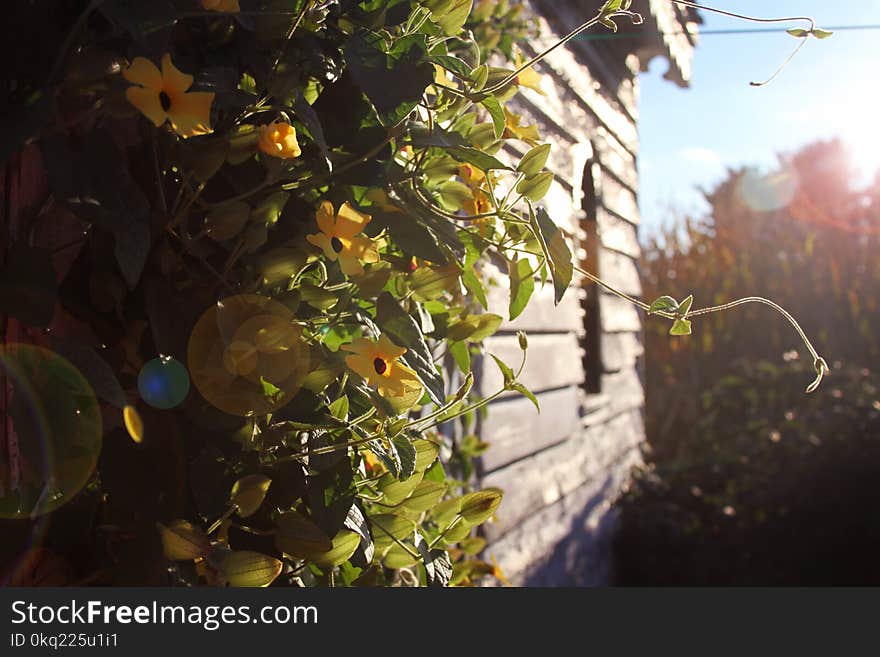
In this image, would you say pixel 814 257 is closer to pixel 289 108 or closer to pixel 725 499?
pixel 725 499

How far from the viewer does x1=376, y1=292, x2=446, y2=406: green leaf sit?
0.84m

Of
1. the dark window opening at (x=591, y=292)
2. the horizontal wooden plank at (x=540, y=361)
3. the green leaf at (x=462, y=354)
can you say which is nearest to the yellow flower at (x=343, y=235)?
the green leaf at (x=462, y=354)

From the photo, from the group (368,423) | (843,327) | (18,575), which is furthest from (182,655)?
(843,327)

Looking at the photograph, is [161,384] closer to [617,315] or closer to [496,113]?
[496,113]

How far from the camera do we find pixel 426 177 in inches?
37.7

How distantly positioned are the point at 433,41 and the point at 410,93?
15 centimetres

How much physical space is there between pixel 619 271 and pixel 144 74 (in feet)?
Result: 12.8

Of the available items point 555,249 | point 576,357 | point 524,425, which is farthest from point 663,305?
point 576,357

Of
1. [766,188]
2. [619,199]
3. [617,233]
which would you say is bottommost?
[617,233]

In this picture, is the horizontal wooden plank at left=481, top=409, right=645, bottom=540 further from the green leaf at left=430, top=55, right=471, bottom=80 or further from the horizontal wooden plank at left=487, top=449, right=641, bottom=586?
the green leaf at left=430, top=55, right=471, bottom=80

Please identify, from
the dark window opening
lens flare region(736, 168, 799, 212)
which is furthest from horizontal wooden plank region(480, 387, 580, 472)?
lens flare region(736, 168, 799, 212)

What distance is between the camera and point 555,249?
2.71 ft

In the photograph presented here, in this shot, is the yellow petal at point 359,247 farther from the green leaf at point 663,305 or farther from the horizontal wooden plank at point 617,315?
the horizontal wooden plank at point 617,315

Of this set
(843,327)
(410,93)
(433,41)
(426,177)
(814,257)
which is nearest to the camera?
(410,93)
